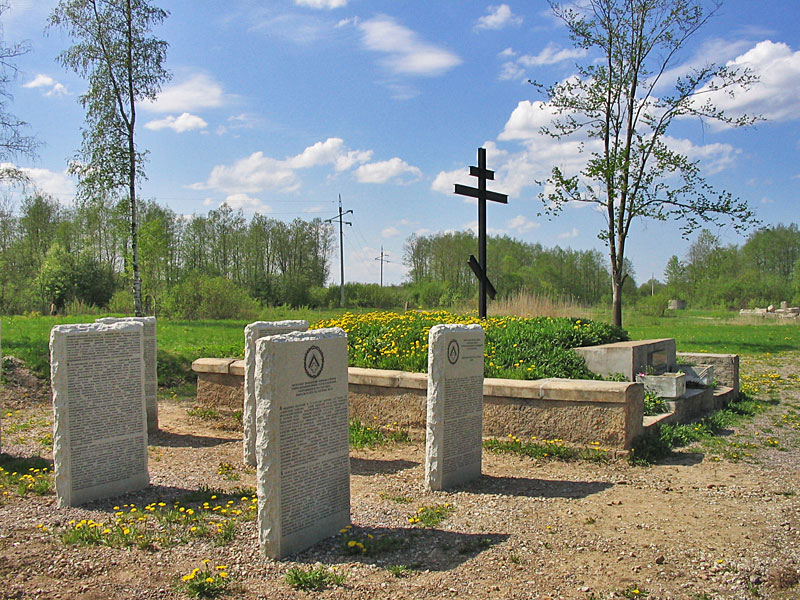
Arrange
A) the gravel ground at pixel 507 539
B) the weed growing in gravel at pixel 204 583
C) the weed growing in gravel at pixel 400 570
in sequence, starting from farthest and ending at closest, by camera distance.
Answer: the weed growing in gravel at pixel 400 570, the gravel ground at pixel 507 539, the weed growing in gravel at pixel 204 583

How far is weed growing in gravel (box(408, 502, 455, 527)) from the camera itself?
4758 mm

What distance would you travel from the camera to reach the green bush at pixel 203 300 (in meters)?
25.4

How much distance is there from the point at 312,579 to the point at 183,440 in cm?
486

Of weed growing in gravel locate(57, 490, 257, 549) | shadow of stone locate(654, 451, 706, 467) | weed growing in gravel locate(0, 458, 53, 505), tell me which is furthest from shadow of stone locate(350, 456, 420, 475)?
weed growing in gravel locate(0, 458, 53, 505)

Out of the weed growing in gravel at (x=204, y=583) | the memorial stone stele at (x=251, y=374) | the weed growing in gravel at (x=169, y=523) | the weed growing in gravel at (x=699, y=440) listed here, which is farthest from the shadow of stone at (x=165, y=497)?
the weed growing in gravel at (x=699, y=440)

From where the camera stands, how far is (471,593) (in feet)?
11.7

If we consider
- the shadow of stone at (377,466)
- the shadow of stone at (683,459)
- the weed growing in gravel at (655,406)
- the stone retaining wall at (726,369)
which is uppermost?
the stone retaining wall at (726,369)

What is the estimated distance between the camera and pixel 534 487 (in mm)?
5758

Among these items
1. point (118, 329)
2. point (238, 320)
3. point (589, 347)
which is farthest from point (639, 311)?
point (118, 329)

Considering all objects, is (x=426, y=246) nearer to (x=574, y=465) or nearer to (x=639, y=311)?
(x=639, y=311)

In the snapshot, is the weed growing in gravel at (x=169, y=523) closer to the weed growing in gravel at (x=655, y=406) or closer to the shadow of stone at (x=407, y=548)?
the shadow of stone at (x=407, y=548)

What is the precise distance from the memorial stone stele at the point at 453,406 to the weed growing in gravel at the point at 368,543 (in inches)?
52.0

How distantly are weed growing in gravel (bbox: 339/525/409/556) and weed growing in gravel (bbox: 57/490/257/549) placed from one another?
0.81 metres

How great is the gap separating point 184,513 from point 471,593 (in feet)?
8.40
